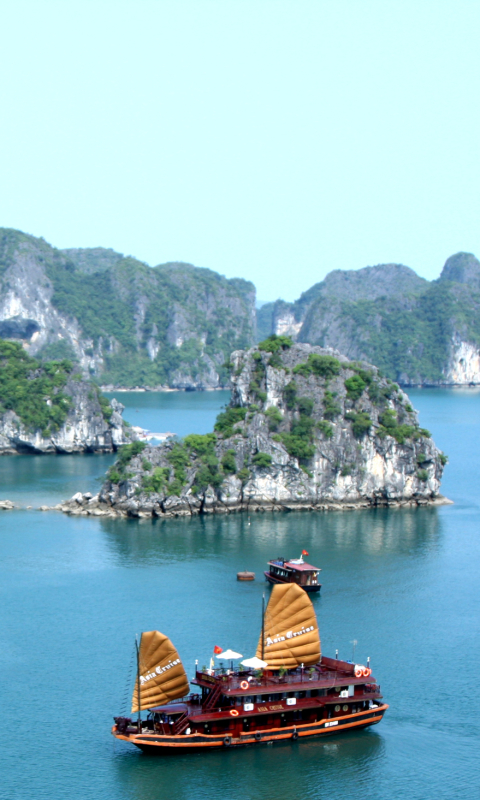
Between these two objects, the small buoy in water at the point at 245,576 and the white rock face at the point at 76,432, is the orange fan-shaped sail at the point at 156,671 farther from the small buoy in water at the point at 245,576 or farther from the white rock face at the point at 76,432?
the white rock face at the point at 76,432

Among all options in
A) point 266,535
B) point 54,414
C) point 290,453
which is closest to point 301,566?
point 266,535

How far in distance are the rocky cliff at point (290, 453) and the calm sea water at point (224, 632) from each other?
240 cm

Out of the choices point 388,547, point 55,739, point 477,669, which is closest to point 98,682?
point 55,739

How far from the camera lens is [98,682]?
128 feet

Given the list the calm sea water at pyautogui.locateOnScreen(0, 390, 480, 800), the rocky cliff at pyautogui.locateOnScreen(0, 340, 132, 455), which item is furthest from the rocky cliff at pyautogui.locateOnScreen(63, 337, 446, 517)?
the rocky cliff at pyautogui.locateOnScreen(0, 340, 132, 455)

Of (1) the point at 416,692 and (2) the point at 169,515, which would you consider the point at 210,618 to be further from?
(2) the point at 169,515

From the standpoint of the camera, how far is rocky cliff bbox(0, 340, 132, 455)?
4026 inches

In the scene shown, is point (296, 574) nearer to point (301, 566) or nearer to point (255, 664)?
point (301, 566)

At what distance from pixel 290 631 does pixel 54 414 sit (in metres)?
69.3

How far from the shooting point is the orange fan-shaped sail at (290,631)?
1442 inches

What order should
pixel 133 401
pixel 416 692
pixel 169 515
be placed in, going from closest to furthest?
1. pixel 416 692
2. pixel 169 515
3. pixel 133 401

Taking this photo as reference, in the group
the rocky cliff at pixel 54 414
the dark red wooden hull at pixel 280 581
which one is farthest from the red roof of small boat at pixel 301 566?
the rocky cliff at pixel 54 414

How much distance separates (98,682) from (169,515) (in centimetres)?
3051

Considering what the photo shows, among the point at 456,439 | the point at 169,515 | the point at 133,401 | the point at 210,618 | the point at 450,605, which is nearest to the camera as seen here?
the point at 210,618
